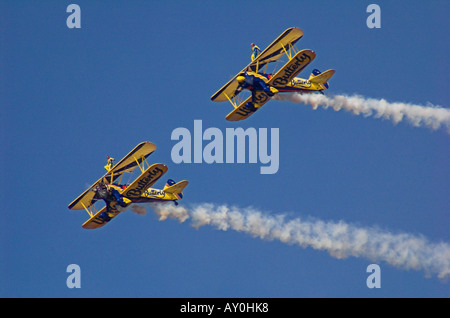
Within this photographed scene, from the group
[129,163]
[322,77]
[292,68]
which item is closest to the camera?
[292,68]

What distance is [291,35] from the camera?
5616 centimetres

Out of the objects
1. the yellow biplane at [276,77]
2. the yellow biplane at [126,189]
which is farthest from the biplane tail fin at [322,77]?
the yellow biplane at [126,189]

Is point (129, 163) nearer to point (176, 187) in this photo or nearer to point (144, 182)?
point (144, 182)

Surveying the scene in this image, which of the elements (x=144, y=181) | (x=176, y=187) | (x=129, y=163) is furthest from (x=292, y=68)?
(x=129, y=163)

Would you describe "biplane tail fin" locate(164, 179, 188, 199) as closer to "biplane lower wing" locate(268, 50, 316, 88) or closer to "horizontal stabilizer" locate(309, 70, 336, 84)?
"biplane lower wing" locate(268, 50, 316, 88)

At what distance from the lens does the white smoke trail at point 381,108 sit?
59719mm

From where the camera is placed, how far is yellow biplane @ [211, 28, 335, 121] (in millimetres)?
55438

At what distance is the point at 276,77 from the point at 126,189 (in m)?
9.54

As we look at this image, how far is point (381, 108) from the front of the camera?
201ft

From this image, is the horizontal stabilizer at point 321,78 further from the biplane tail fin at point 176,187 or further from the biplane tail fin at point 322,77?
the biplane tail fin at point 176,187

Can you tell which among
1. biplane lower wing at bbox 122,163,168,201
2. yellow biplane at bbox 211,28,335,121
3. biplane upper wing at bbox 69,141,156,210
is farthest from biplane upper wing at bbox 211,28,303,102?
biplane lower wing at bbox 122,163,168,201

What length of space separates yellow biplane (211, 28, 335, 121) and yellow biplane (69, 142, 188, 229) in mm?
5292
